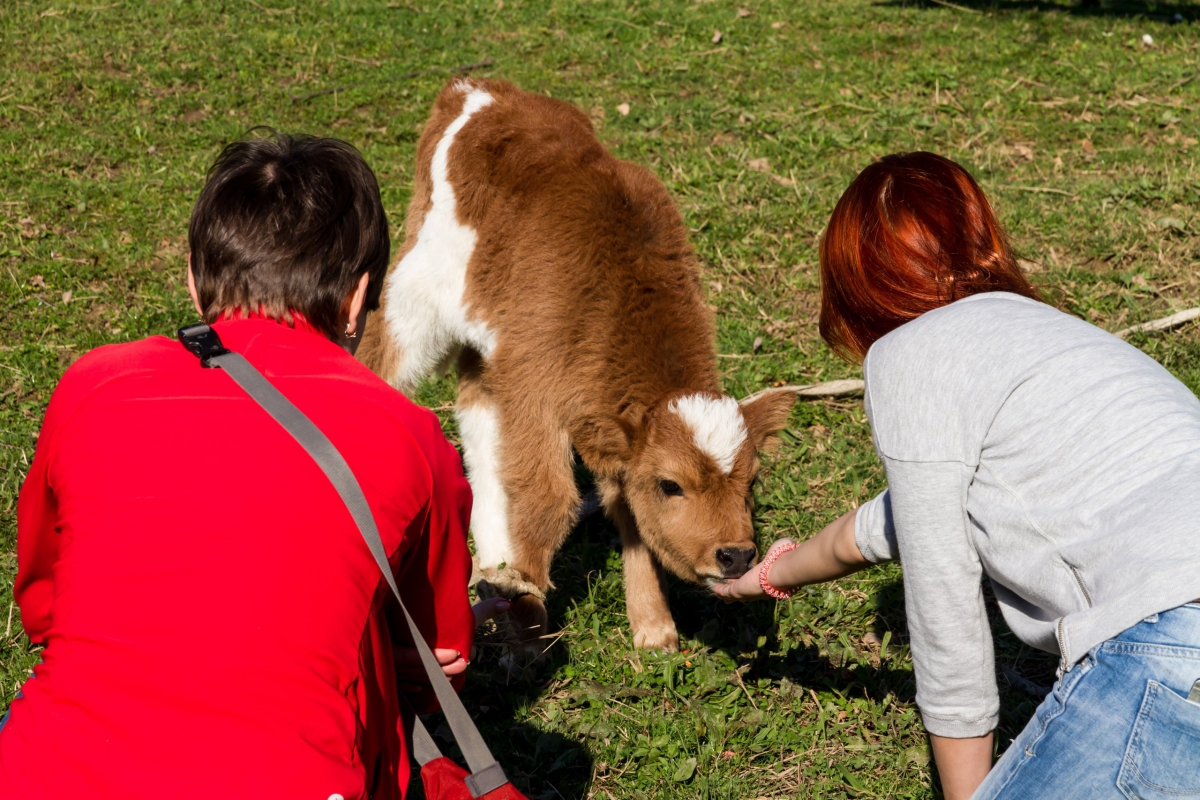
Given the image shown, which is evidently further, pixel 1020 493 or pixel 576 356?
pixel 576 356

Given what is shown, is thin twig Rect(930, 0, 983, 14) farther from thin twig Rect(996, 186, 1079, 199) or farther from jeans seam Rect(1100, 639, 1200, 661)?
jeans seam Rect(1100, 639, 1200, 661)

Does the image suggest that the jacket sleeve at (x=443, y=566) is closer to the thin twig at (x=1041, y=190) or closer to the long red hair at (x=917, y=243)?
the long red hair at (x=917, y=243)

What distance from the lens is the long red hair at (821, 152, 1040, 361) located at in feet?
8.79

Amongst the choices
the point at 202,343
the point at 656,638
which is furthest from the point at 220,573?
the point at 656,638

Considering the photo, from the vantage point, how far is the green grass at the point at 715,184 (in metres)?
4.43

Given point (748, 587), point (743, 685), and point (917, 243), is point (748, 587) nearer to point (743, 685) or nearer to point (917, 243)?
point (743, 685)

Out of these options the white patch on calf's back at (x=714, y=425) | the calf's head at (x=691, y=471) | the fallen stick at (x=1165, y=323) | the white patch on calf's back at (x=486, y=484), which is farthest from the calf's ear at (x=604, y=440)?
the fallen stick at (x=1165, y=323)

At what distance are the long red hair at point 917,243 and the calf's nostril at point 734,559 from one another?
1925mm

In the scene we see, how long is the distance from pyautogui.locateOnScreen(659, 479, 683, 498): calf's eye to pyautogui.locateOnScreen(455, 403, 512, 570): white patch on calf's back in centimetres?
89

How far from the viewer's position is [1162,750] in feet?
6.91

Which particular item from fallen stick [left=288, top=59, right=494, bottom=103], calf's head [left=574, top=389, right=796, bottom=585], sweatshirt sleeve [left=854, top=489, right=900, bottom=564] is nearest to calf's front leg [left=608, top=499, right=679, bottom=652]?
calf's head [left=574, top=389, right=796, bottom=585]

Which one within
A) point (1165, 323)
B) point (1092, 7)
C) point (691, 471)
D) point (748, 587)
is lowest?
point (1165, 323)

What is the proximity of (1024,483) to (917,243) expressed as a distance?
0.68 meters

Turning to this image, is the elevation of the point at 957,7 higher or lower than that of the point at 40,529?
lower
